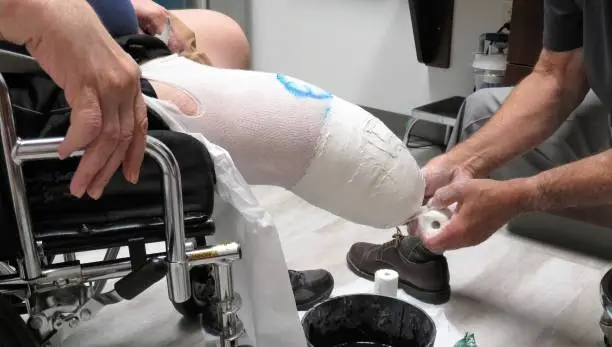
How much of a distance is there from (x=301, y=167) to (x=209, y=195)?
151 mm

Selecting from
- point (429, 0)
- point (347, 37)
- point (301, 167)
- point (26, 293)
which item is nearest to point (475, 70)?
point (429, 0)

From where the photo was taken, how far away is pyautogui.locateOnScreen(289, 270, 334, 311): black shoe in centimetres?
133

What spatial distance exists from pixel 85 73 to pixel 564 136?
46.3 inches

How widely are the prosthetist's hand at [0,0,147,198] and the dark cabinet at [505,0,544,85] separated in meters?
1.41

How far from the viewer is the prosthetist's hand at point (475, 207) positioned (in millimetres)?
1067

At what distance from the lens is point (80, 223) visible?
746 mm

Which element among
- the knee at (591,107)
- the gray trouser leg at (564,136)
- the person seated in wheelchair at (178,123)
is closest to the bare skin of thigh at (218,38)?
the person seated in wheelchair at (178,123)

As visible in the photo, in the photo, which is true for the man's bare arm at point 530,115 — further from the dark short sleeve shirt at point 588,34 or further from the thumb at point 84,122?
the thumb at point 84,122

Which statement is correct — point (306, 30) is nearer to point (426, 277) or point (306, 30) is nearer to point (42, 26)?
point (426, 277)

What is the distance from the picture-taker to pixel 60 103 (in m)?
0.72

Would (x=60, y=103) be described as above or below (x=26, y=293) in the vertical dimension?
above

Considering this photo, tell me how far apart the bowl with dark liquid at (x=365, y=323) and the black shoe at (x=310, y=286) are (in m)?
0.23

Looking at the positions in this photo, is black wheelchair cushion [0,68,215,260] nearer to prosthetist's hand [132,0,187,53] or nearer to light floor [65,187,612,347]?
prosthetist's hand [132,0,187,53]

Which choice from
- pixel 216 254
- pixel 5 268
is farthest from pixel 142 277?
pixel 5 268
